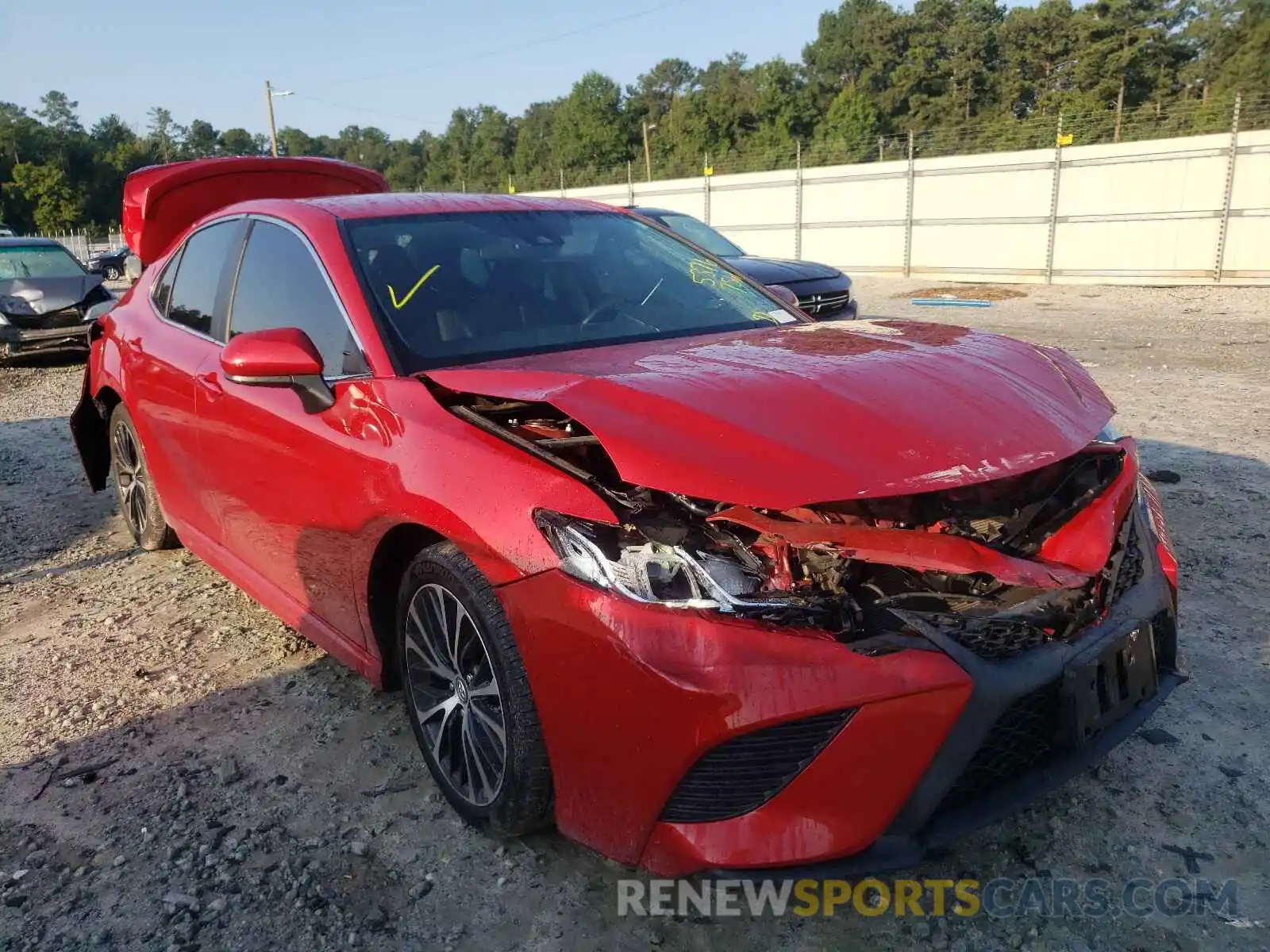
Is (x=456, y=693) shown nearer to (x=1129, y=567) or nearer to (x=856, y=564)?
(x=856, y=564)

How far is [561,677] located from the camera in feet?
6.66

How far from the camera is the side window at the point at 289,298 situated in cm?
284

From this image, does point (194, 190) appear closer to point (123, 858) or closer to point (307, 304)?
point (307, 304)

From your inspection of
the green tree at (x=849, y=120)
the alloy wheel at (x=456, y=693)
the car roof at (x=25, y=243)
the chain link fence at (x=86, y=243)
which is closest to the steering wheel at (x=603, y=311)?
the alloy wheel at (x=456, y=693)

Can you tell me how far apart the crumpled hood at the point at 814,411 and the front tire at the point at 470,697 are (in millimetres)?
495

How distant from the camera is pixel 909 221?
21484mm

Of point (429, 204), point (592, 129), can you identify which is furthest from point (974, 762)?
point (592, 129)

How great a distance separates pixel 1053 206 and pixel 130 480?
18.7 m

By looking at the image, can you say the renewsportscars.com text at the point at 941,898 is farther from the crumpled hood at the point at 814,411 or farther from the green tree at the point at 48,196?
the green tree at the point at 48,196

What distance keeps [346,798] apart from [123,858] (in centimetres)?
56

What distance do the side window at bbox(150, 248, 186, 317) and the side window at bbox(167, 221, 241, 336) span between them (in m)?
0.04

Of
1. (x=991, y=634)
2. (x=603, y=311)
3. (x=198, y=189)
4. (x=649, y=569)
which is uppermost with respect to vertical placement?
(x=198, y=189)

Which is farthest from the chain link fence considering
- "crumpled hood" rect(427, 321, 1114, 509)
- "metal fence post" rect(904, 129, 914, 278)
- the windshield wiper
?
"crumpled hood" rect(427, 321, 1114, 509)

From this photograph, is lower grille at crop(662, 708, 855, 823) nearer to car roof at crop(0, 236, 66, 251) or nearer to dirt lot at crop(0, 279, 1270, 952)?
dirt lot at crop(0, 279, 1270, 952)
